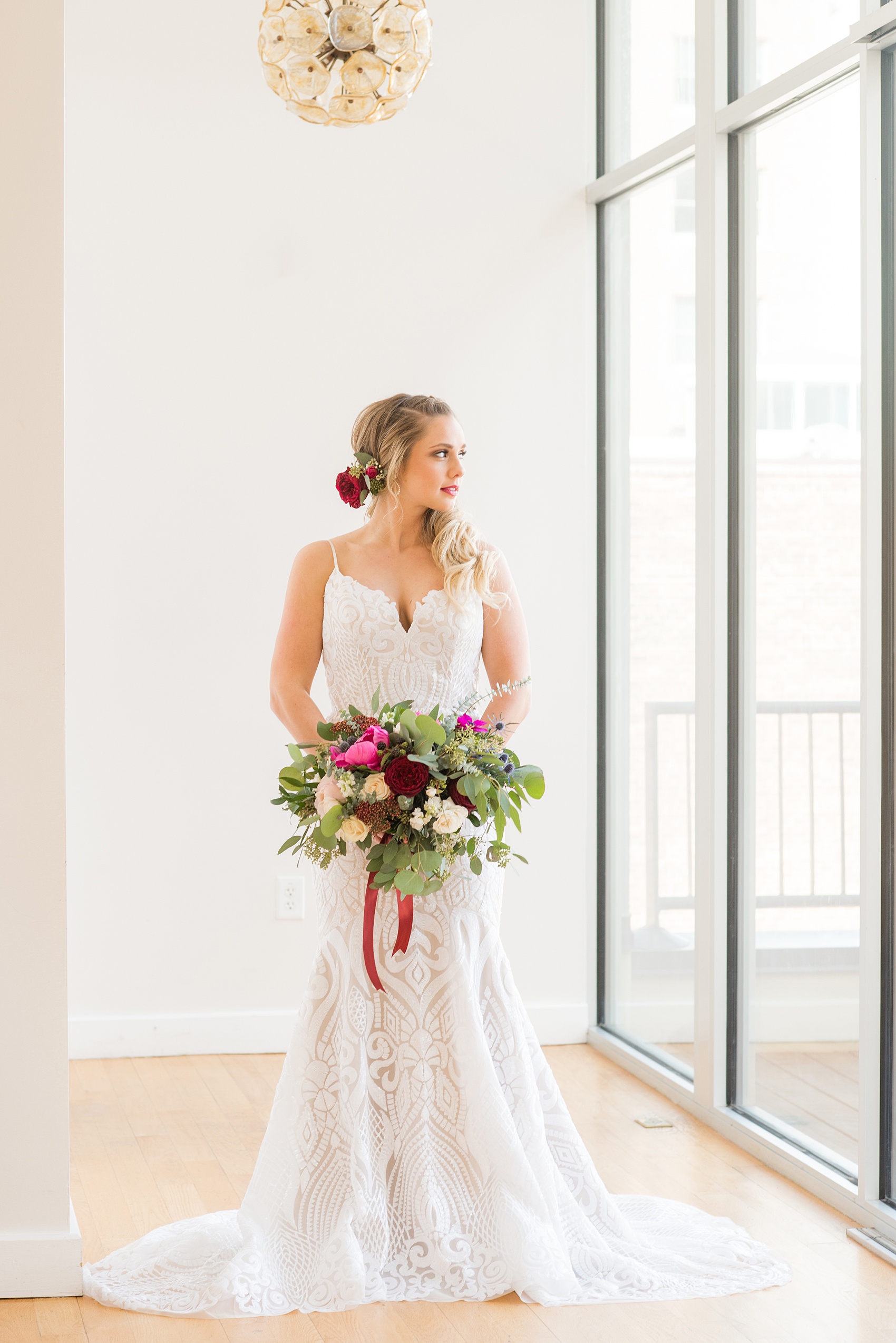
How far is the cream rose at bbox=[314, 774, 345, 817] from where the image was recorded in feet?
9.01

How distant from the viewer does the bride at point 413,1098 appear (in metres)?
2.79

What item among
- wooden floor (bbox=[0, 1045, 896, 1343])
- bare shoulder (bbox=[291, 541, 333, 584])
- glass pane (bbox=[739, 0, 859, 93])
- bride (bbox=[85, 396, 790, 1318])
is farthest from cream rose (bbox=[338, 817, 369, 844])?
glass pane (bbox=[739, 0, 859, 93])

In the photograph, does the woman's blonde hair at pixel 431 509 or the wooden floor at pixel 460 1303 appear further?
the woman's blonde hair at pixel 431 509

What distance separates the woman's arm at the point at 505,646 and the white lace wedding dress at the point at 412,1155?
0.28 ft

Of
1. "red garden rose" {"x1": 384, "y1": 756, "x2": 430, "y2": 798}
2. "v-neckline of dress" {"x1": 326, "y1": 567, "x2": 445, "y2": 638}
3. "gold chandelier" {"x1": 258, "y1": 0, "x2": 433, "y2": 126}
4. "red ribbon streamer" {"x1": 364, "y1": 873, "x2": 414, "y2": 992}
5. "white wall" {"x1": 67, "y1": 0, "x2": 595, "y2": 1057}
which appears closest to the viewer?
"gold chandelier" {"x1": 258, "y1": 0, "x2": 433, "y2": 126}

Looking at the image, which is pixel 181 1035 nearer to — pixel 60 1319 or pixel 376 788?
pixel 60 1319

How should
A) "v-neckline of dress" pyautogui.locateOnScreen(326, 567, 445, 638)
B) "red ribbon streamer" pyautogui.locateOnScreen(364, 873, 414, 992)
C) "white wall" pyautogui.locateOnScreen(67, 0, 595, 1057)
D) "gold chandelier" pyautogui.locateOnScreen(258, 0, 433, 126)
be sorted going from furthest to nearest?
"white wall" pyautogui.locateOnScreen(67, 0, 595, 1057) → "v-neckline of dress" pyautogui.locateOnScreen(326, 567, 445, 638) → "red ribbon streamer" pyautogui.locateOnScreen(364, 873, 414, 992) → "gold chandelier" pyautogui.locateOnScreen(258, 0, 433, 126)

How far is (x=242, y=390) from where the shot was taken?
457cm

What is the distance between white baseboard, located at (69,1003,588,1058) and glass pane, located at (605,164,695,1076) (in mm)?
1146

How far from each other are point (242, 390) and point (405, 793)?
226cm

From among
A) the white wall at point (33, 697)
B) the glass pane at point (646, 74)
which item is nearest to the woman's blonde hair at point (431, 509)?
the white wall at point (33, 697)

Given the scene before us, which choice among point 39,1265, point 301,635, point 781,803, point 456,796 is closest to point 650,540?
point 781,803

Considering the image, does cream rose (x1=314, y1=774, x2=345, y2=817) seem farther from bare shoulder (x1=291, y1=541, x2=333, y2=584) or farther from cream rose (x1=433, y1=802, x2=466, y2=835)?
bare shoulder (x1=291, y1=541, x2=333, y2=584)

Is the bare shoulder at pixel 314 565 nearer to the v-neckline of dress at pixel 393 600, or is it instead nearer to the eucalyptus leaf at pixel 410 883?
the v-neckline of dress at pixel 393 600
